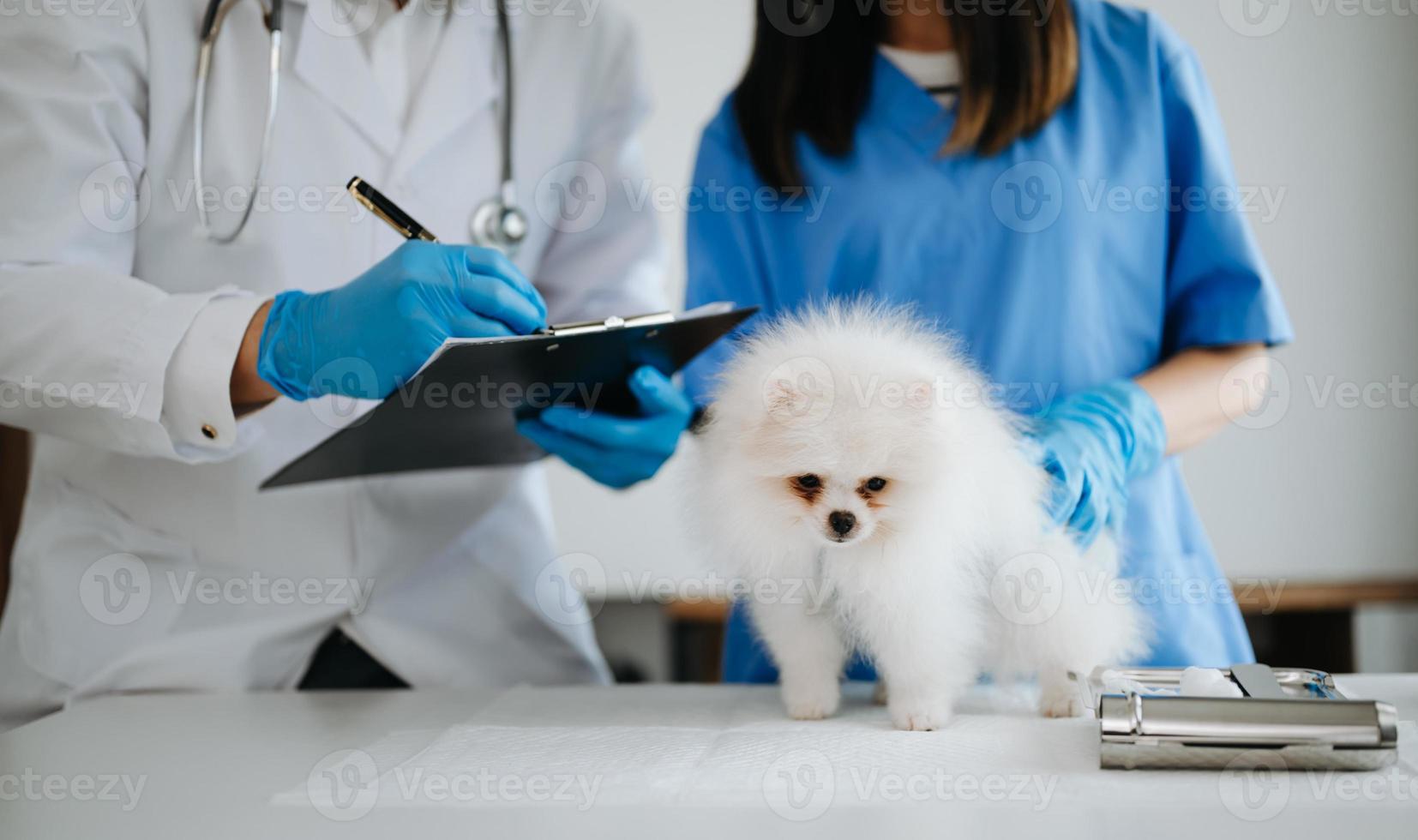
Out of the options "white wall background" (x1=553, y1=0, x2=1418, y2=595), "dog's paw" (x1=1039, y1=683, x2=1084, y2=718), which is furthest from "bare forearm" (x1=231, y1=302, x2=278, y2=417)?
"white wall background" (x1=553, y1=0, x2=1418, y2=595)

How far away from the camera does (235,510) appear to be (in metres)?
1.38

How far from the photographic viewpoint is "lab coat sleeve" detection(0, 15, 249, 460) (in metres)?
1.19

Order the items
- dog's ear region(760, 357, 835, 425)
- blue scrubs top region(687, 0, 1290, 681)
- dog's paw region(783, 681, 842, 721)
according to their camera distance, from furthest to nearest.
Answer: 1. blue scrubs top region(687, 0, 1290, 681)
2. dog's paw region(783, 681, 842, 721)
3. dog's ear region(760, 357, 835, 425)

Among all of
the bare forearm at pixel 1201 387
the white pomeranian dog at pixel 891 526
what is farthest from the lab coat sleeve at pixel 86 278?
the bare forearm at pixel 1201 387

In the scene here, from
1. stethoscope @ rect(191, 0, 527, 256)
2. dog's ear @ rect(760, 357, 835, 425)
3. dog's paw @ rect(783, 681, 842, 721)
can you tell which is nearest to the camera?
dog's ear @ rect(760, 357, 835, 425)

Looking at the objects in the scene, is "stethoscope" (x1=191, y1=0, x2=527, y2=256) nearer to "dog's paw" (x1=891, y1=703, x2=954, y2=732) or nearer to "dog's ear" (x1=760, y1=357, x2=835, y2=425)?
"dog's ear" (x1=760, y1=357, x2=835, y2=425)

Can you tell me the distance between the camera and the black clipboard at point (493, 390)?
1.08 metres

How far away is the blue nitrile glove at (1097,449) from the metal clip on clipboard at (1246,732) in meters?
0.32

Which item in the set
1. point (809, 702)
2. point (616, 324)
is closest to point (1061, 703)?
point (809, 702)

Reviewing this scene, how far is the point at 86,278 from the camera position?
1.21 m

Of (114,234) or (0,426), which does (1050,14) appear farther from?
(0,426)

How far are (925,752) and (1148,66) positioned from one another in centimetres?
108

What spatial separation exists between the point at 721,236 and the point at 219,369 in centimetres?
78

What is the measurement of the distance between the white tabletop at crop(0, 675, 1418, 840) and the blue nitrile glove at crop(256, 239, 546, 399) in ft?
1.41
